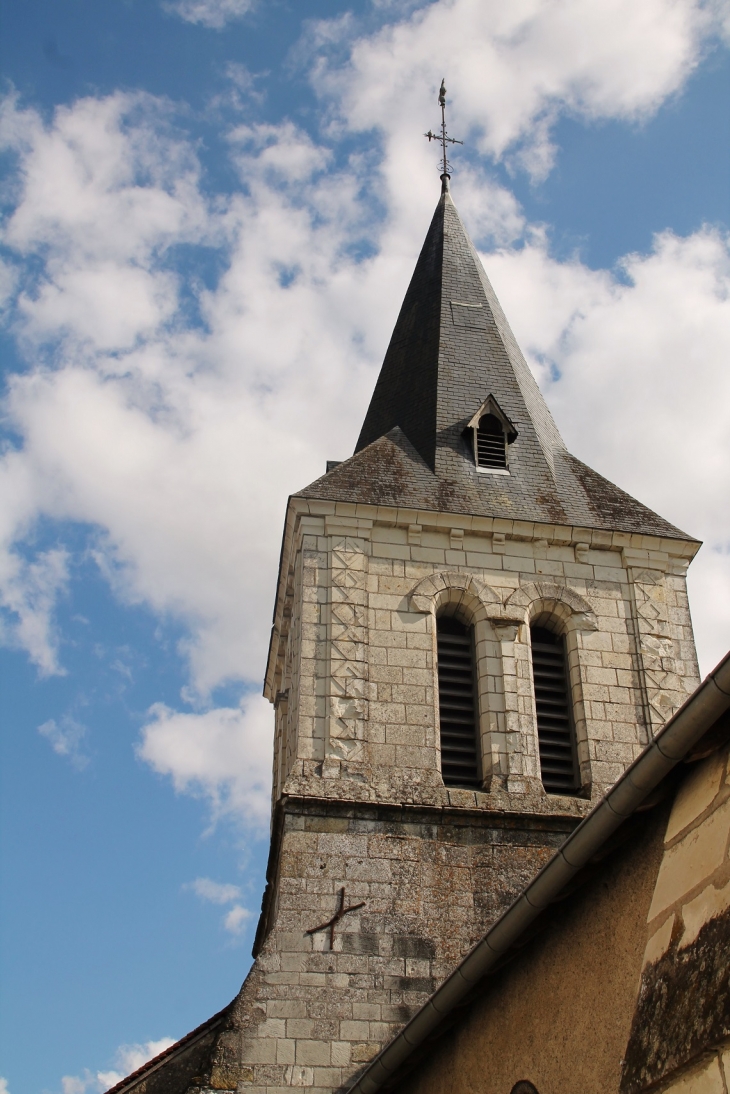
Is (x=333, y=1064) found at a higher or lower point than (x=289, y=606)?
lower

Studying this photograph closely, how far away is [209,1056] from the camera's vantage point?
933 centimetres

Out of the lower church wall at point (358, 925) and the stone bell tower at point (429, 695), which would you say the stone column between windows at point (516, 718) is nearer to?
the stone bell tower at point (429, 695)

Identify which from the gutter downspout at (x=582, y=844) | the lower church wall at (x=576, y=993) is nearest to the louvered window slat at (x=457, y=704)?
the gutter downspout at (x=582, y=844)

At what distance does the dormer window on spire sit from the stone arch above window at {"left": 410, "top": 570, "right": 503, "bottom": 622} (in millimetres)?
2074

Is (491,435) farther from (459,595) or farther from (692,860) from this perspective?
(692,860)

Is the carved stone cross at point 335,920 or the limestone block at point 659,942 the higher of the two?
the carved stone cross at point 335,920

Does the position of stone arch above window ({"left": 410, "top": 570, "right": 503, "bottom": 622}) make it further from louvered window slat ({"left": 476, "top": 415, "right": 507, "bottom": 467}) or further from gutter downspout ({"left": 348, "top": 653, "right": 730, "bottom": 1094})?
gutter downspout ({"left": 348, "top": 653, "right": 730, "bottom": 1094})

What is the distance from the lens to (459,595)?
1263 cm

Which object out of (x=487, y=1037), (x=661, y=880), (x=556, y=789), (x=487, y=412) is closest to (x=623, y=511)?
(x=487, y=412)

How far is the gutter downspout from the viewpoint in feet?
13.9

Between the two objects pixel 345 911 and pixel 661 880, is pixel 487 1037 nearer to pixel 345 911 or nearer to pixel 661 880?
pixel 661 880

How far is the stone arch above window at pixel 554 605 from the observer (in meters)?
12.6

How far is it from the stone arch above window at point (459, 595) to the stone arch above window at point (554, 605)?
0.21 metres

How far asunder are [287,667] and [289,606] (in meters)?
0.79
